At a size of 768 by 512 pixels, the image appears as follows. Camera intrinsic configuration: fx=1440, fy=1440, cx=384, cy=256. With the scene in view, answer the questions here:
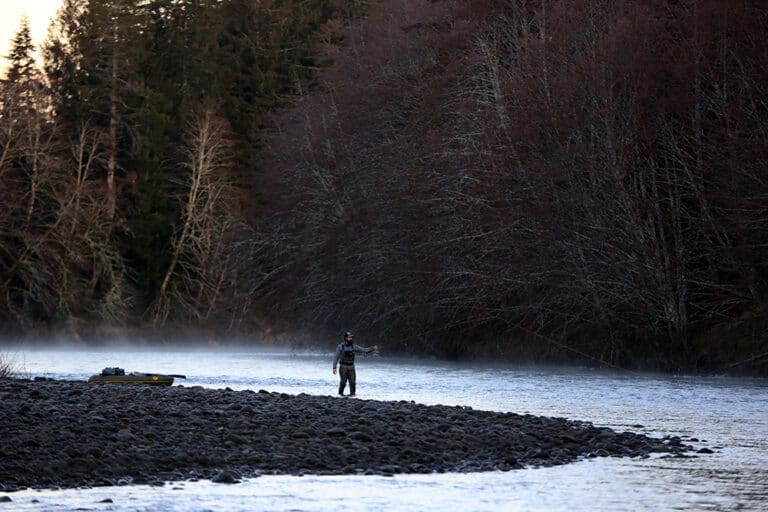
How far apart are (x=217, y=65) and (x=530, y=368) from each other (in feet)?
149

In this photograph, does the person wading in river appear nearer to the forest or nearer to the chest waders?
the chest waders

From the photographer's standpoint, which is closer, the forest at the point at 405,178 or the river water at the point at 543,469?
the river water at the point at 543,469

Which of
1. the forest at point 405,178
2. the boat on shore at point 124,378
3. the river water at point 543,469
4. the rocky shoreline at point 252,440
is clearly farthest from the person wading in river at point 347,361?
the forest at point 405,178

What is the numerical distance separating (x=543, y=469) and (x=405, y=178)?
35.8 meters

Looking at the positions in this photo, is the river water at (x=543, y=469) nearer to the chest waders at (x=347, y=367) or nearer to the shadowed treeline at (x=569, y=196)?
the chest waders at (x=347, y=367)

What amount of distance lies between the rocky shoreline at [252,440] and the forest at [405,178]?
18566mm

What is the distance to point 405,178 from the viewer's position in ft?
176

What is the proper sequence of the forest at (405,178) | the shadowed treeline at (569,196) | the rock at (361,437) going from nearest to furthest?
the rock at (361,437), the shadowed treeline at (569,196), the forest at (405,178)

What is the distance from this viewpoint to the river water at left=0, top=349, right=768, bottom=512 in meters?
15.5

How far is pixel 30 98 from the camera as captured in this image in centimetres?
6925

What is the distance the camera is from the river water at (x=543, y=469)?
50.8ft

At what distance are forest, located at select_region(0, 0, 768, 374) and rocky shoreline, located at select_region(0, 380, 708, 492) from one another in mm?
18566

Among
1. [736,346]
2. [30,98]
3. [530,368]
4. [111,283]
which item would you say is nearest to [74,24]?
[30,98]

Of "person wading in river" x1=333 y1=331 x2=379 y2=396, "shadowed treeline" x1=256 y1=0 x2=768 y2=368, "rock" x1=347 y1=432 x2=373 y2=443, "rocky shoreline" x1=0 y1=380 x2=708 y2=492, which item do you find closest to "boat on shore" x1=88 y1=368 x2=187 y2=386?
"person wading in river" x1=333 y1=331 x2=379 y2=396
